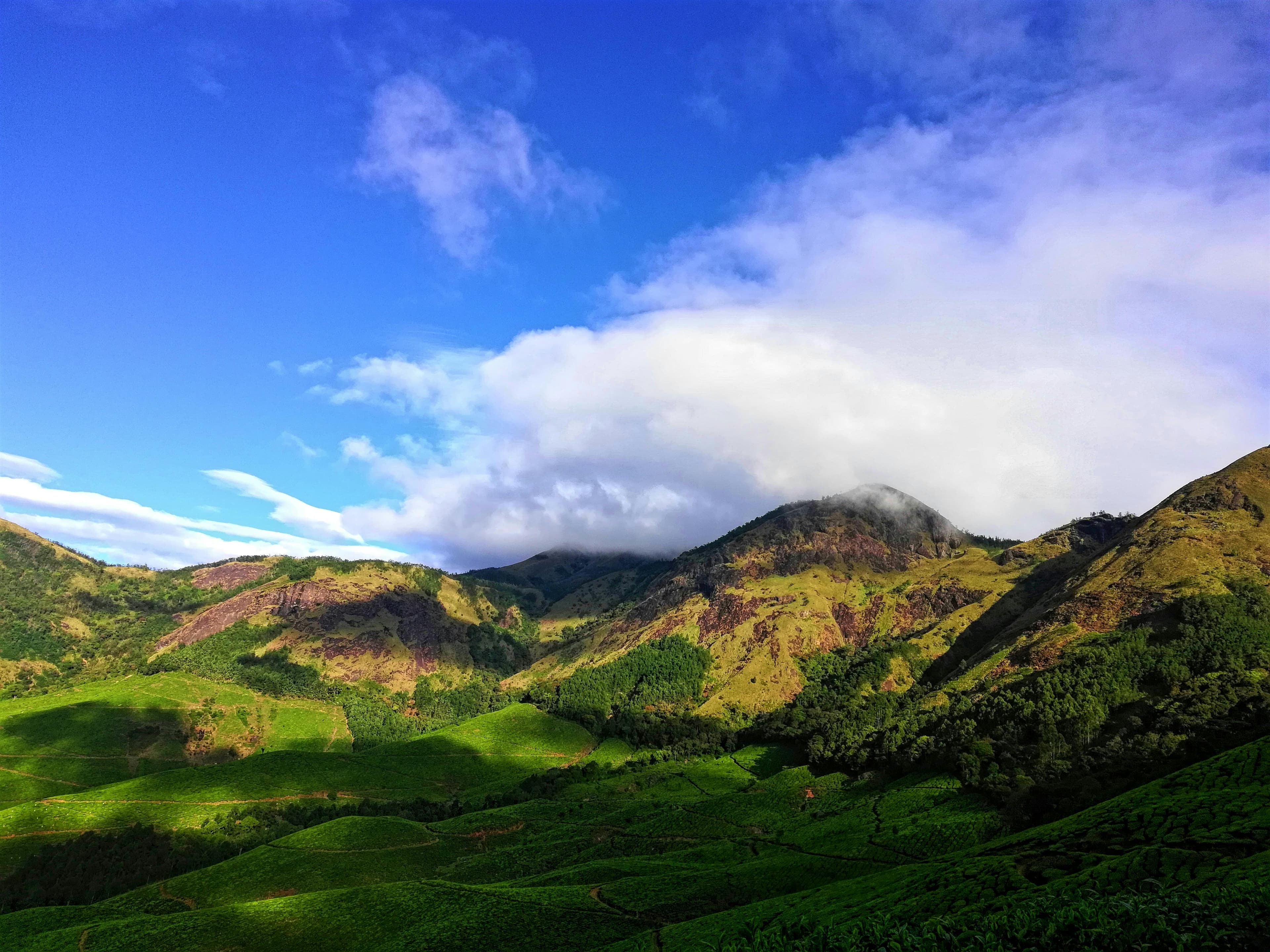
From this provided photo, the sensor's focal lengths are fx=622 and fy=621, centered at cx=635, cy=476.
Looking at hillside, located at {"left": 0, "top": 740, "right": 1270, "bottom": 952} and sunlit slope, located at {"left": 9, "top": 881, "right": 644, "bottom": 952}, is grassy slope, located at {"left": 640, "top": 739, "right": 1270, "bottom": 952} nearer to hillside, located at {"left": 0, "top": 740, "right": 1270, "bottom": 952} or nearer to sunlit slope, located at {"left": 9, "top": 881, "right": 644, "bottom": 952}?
hillside, located at {"left": 0, "top": 740, "right": 1270, "bottom": 952}

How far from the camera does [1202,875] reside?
47062 millimetres

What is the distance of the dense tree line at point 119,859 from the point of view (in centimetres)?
14775

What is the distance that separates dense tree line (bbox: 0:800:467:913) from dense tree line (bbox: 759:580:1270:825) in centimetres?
19236

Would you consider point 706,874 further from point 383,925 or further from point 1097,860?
point 1097,860

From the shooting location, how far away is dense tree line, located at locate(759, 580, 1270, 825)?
11000cm

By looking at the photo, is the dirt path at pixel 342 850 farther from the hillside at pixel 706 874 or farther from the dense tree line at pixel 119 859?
the dense tree line at pixel 119 859

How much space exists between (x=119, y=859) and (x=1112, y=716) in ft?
843

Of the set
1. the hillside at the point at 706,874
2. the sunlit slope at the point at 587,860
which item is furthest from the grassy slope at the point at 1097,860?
the sunlit slope at the point at 587,860

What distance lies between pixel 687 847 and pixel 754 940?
343ft

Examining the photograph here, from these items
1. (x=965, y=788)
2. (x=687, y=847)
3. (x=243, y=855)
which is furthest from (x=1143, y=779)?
(x=243, y=855)

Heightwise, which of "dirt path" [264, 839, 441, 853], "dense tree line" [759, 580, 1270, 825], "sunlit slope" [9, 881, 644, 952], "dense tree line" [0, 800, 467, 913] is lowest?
"dense tree line" [0, 800, 467, 913]

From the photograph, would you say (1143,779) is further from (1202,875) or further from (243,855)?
(243,855)

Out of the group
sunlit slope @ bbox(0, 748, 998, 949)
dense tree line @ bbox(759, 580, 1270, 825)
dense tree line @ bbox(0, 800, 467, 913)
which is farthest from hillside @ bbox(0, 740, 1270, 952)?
dense tree line @ bbox(0, 800, 467, 913)

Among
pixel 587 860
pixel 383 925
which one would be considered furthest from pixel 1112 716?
pixel 383 925
